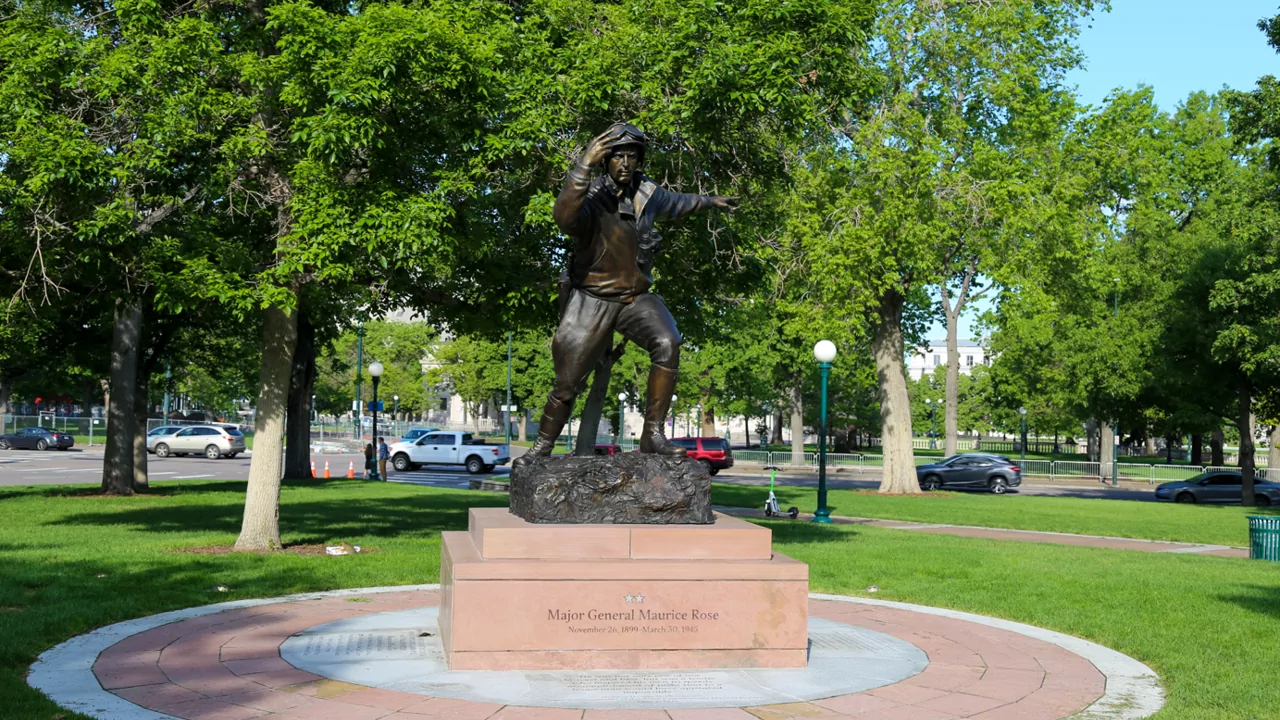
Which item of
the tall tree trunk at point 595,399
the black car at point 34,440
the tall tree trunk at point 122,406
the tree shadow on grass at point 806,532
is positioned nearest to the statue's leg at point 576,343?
the tall tree trunk at point 595,399

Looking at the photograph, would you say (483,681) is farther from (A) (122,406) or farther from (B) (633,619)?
(A) (122,406)

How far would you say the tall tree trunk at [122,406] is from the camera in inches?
968

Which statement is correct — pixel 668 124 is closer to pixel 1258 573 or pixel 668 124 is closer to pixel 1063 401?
pixel 1258 573

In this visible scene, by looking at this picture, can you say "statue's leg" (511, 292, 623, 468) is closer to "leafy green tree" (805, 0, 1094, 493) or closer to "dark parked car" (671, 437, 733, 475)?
"leafy green tree" (805, 0, 1094, 493)

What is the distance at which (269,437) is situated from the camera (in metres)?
15.2

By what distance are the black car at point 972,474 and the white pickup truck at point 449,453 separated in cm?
1580

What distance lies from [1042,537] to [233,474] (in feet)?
85.4

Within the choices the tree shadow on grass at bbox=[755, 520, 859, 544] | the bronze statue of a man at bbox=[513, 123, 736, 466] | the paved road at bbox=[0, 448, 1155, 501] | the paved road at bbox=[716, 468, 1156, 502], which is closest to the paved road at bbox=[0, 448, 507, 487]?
A: the paved road at bbox=[0, 448, 1155, 501]

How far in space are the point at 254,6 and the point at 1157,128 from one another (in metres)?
42.0

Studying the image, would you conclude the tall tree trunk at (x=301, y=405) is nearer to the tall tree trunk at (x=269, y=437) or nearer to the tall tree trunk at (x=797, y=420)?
the tall tree trunk at (x=269, y=437)

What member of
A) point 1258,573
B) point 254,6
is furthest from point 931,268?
point 254,6

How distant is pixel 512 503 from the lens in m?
9.12

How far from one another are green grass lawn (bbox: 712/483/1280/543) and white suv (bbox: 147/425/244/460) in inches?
1002

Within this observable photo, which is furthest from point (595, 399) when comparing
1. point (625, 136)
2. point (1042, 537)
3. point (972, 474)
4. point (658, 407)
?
point (972, 474)
